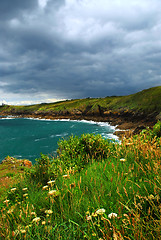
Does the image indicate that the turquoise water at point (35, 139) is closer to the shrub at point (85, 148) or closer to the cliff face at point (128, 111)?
the shrub at point (85, 148)

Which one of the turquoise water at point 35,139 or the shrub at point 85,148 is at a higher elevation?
the shrub at point 85,148

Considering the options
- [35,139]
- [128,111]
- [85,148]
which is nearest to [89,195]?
[85,148]

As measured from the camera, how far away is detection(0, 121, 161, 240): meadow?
2117 millimetres

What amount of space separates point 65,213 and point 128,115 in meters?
65.1

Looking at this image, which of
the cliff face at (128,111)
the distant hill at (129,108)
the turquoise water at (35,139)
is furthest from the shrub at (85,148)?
the distant hill at (129,108)

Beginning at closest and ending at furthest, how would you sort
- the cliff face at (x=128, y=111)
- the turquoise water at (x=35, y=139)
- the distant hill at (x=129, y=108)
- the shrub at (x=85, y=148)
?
the shrub at (x=85, y=148)
the turquoise water at (x=35, y=139)
the cliff face at (x=128, y=111)
the distant hill at (x=129, y=108)

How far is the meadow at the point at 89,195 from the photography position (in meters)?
2.12

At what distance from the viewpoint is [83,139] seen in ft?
26.7

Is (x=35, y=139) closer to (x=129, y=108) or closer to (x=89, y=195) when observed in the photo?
(x=89, y=195)

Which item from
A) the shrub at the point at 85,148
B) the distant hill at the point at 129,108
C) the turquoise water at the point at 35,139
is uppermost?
the distant hill at the point at 129,108

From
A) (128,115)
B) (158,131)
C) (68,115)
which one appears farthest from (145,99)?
(158,131)

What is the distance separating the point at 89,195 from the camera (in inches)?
113

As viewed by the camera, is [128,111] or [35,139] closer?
[35,139]

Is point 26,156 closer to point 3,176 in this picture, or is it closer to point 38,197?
point 3,176
